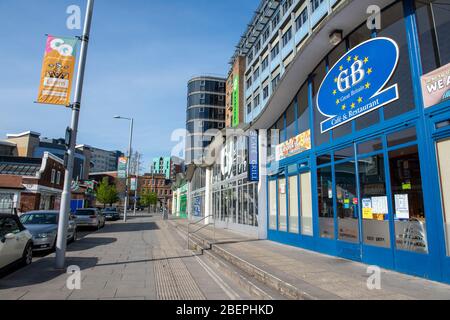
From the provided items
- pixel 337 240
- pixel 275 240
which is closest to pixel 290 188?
pixel 275 240

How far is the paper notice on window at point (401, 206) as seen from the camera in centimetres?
679

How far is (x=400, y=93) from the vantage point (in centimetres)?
722

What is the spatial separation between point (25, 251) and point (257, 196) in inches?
398

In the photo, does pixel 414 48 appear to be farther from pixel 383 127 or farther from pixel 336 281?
pixel 336 281

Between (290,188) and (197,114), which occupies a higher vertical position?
(197,114)

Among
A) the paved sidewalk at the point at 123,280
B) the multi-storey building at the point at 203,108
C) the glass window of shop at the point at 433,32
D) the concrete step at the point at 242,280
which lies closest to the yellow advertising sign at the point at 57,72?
the paved sidewalk at the point at 123,280

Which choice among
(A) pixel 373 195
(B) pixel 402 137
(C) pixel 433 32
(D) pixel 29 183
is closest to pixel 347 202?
(A) pixel 373 195

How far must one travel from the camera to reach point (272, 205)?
1428 centimetres

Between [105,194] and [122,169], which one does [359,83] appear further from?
[105,194]

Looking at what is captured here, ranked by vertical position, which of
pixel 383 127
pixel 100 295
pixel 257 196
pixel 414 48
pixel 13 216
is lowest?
pixel 100 295

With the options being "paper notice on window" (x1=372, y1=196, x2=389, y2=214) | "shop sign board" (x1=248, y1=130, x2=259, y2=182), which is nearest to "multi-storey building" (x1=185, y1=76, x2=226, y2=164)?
"shop sign board" (x1=248, y1=130, x2=259, y2=182)

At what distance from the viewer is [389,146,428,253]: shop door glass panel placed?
6477mm

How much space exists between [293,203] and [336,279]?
586 centimetres

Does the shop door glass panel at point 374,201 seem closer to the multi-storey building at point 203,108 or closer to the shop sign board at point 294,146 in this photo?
the shop sign board at point 294,146
